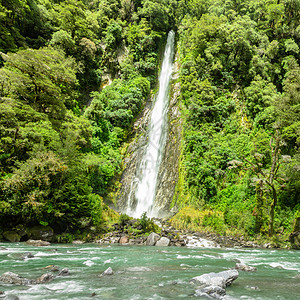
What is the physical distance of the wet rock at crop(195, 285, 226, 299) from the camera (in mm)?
4863

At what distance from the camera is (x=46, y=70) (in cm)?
1859

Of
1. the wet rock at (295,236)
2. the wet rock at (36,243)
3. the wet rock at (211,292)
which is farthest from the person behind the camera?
the wet rock at (295,236)

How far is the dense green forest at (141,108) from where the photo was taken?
15.1m

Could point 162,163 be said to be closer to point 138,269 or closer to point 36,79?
point 36,79

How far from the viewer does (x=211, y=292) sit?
197 inches

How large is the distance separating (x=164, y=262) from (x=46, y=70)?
16821 millimetres

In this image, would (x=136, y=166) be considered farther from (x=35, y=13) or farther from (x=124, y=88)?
(x=35, y=13)

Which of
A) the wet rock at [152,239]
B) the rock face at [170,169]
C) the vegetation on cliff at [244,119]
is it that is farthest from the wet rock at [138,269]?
the rock face at [170,169]

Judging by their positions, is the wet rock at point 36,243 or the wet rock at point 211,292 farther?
the wet rock at point 36,243

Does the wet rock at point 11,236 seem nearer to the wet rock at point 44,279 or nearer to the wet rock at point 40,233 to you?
the wet rock at point 40,233

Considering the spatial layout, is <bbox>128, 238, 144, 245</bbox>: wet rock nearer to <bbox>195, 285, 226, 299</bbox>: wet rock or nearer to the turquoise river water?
the turquoise river water

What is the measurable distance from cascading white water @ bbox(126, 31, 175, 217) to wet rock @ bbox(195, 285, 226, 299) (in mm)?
16908

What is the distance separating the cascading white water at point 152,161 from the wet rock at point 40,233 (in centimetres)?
913

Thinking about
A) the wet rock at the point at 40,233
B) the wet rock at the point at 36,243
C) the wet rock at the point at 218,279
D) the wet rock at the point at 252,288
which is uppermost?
the wet rock at the point at 218,279
